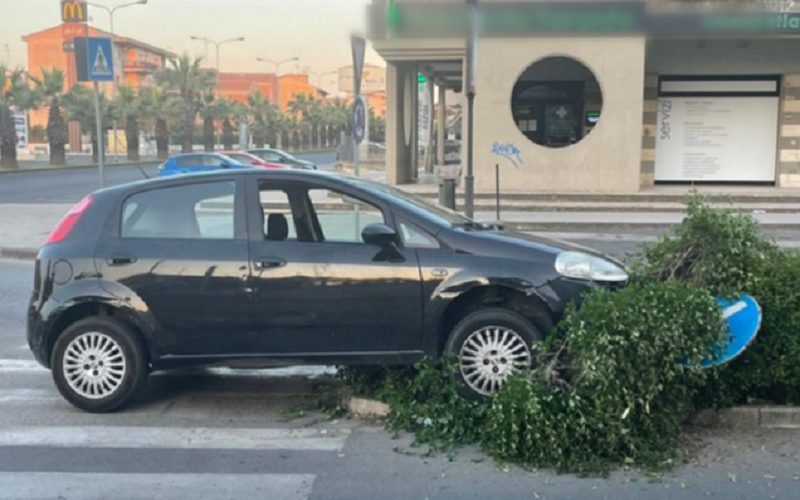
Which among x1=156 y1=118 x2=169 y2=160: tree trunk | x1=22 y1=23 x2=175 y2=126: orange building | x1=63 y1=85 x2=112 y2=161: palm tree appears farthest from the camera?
x1=22 y1=23 x2=175 y2=126: orange building

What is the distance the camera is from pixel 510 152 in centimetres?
1997

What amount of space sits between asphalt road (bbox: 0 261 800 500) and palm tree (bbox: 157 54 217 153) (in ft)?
208

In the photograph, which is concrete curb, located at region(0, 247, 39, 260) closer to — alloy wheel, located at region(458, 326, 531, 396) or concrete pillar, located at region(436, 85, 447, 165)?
alloy wheel, located at region(458, 326, 531, 396)

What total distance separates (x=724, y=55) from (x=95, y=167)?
134ft

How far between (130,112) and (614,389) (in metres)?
61.3

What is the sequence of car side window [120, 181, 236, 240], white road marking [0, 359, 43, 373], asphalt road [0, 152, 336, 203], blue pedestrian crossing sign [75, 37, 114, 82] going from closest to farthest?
car side window [120, 181, 236, 240] < white road marking [0, 359, 43, 373] < blue pedestrian crossing sign [75, 37, 114, 82] < asphalt road [0, 152, 336, 203]

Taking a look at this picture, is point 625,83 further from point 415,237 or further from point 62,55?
point 62,55

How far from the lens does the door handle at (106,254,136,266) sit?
5.53 meters

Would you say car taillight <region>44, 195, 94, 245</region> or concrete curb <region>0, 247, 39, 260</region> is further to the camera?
concrete curb <region>0, 247, 39, 260</region>

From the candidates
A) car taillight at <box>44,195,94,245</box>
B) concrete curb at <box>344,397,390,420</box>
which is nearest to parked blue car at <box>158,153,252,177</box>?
car taillight at <box>44,195,94,245</box>

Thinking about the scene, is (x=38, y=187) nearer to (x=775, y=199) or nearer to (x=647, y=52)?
(x=647, y=52)

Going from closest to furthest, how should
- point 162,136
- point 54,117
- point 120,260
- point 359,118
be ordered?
1. point 120,260
2. point 359,118
3. point 54,117
4. point 162,136

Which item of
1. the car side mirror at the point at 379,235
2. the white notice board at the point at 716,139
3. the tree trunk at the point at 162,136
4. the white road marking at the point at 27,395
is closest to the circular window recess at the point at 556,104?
the white notice board at the point at 716,139

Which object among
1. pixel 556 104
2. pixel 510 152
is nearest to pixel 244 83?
pixel 556 104
